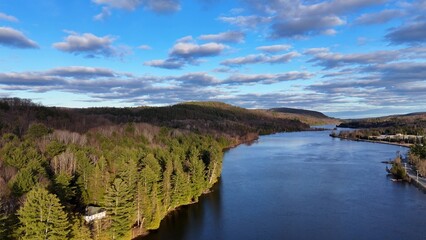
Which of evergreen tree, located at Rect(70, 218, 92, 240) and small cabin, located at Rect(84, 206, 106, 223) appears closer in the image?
evergreen tree, located at Rect(70, 218, 92, 240)

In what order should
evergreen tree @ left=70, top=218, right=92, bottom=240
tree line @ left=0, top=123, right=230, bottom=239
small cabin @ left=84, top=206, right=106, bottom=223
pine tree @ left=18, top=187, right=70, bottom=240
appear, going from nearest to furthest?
pine tree @ left=18, top=187, right=70, bottom=240
tree line @ left=0, top=123, right=230, bottom=239
evergreen tree @ left=70, top=218, right=92, bottom=240
small cabin @ left=84, top=206, right=106, bottom=223

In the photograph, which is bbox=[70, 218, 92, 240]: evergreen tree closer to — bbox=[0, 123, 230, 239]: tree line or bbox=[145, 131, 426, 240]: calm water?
bbox=[0, 123, 230, 239]: tree line

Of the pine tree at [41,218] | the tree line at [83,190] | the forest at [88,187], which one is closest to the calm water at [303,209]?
the tree line at [83,190]

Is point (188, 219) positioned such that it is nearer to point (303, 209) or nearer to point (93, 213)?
point (93, 213)

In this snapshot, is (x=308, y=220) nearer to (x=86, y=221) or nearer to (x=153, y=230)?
(x=153, y=230)

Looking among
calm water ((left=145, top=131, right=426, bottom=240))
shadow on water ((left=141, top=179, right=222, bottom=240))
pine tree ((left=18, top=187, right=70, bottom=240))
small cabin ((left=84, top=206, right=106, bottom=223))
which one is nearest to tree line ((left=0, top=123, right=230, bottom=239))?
pine tree ((left=18, top=187, right=70, bottom=240))

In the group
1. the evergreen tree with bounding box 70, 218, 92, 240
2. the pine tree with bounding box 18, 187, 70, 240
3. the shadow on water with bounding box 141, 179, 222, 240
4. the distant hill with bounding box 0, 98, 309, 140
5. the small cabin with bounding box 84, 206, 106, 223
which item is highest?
the distant hill with bounding box 0, 98, 309, 140
